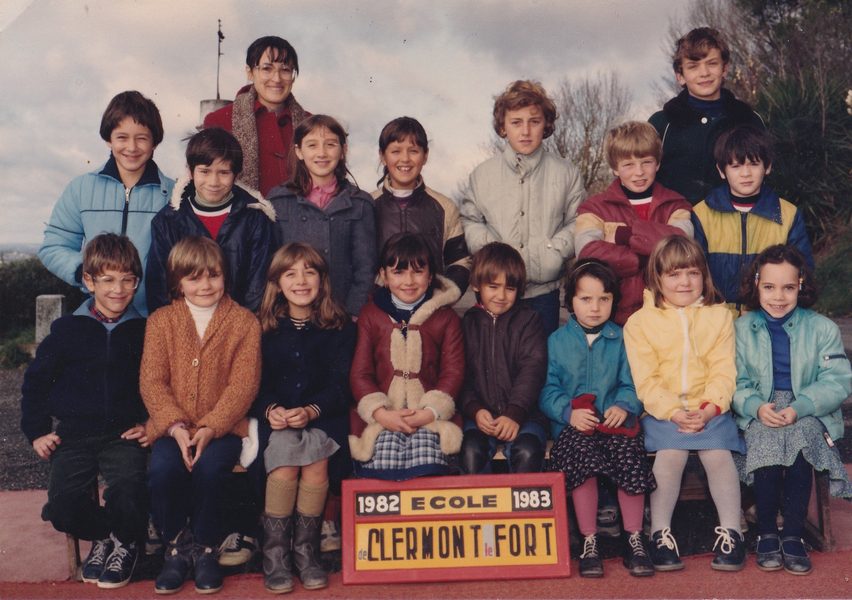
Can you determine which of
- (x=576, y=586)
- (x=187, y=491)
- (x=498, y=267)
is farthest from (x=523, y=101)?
(x=187, y=491)

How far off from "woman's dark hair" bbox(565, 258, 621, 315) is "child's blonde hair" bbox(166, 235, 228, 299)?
1704 millimetres

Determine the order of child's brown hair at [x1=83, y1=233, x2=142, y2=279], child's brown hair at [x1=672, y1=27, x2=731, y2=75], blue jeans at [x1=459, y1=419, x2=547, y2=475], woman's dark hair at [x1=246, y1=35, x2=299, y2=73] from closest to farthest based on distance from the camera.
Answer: blue jeans at [x1=459, y1=419, x2=547, y2=475] → child's brown hair at [x1=83, y1=233, x2=142, y2=279] → child's brown hair at [x1=672, y1=27, x2=731, y2=75] → woman's dark hair at [x1=246, y1=35, x2=299, y2=73]

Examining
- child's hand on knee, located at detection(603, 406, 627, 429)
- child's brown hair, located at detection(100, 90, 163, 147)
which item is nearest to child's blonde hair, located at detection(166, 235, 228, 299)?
child's brown hair, located at detection(100, 90, 163, 147)

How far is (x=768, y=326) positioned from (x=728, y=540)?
40.8 inches

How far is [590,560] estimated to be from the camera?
3.66 metres

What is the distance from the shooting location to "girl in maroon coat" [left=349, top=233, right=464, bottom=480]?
3875 millimetres

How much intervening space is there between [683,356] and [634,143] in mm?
1190

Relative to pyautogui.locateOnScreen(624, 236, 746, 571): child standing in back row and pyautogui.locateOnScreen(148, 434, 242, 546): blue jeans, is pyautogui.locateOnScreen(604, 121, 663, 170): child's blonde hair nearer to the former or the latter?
pyautogui.locateOnScreen(624, 236, 746, 571): child standing in back row

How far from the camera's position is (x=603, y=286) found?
4125 millimetres

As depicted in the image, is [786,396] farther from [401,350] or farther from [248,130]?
[248,130]

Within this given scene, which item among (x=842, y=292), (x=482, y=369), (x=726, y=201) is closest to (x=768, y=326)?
(x=726, y=201)

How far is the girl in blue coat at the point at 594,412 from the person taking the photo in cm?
375

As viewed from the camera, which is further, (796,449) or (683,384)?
(683,384)

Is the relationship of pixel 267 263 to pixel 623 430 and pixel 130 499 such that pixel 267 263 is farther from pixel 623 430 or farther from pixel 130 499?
pixel 623 430
